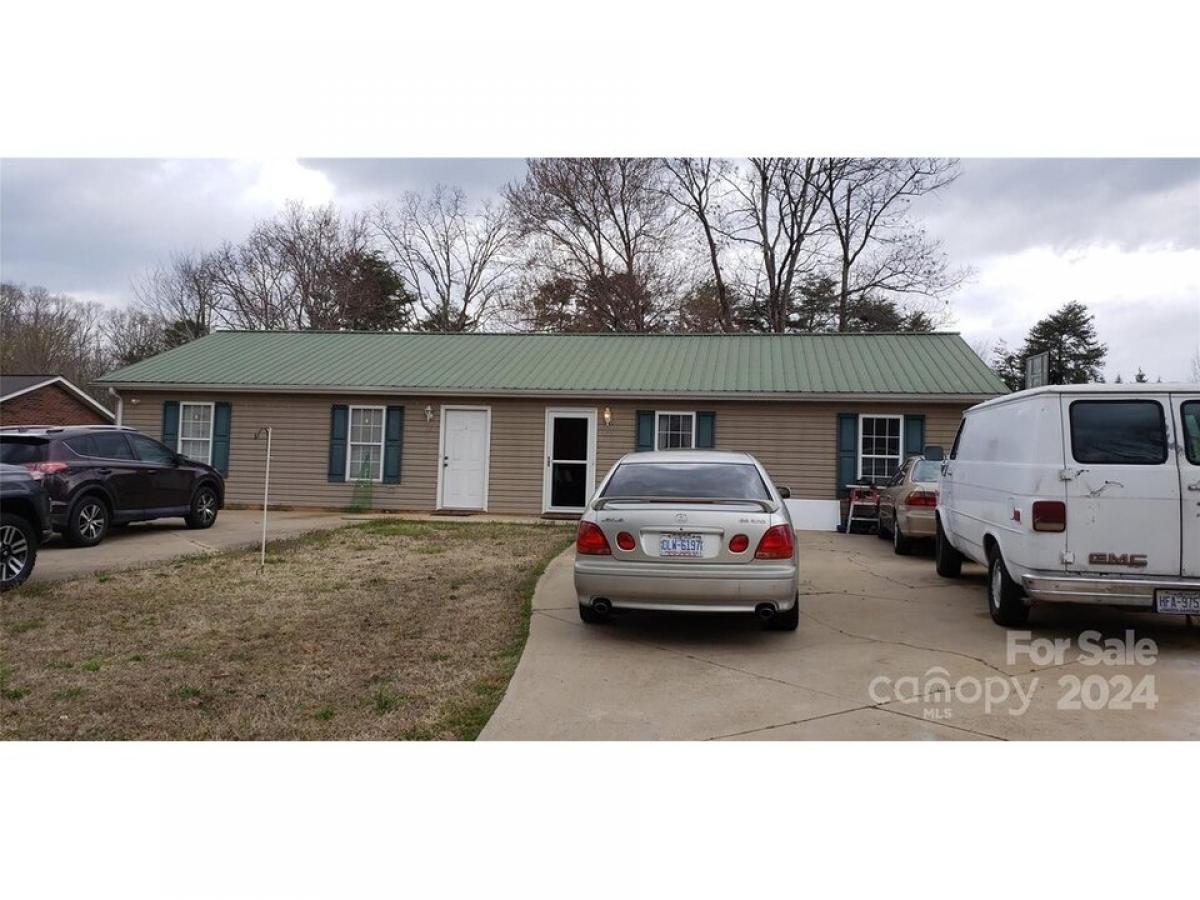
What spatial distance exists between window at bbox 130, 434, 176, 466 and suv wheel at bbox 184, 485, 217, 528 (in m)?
0.81

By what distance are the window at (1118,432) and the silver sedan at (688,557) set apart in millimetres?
2208

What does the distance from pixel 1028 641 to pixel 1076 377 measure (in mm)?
37346

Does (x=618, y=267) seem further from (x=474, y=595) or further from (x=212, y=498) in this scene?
(x=474, y=595)

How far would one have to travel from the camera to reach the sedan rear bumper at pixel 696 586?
5.55 m

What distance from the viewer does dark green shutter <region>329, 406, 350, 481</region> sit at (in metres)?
15.9

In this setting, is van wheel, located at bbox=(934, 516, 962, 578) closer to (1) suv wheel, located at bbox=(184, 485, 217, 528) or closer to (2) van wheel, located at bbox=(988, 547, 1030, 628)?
(2) van wheel, located at bbox=(988, 547, 1030, 628)

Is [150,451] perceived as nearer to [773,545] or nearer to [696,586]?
[696,586]

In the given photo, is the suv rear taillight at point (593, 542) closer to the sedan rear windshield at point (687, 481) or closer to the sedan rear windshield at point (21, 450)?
the sedan rear windshield at point (687, 481)

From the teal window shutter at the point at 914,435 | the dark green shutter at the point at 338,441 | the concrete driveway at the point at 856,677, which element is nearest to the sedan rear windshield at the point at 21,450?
the dark green shutter at the point at 338,441

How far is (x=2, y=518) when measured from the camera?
713 cm

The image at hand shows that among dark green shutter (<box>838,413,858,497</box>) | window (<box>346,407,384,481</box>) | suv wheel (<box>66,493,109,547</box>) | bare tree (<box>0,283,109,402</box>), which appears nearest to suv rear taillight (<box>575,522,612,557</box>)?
suv wheel (<box>66,493,109,547</box>)

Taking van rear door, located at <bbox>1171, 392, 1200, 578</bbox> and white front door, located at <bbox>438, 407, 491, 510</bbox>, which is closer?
van rear door, located at <bbox>1171, 392, 1200, 578</bbox>

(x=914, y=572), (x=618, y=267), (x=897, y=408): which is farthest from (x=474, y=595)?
(x=618, y=267)

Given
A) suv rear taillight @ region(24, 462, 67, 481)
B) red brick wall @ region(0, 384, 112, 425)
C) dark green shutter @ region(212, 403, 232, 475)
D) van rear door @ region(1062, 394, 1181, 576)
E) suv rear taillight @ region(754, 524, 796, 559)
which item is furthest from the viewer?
red brick wall @ region(0, 384, 112, 425)
